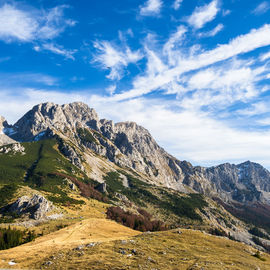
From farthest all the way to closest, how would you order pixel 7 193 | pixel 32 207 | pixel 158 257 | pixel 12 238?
1. pixel 7 193
2. pixel 32 207
3. pixel 12 238
4. pixel 158 257

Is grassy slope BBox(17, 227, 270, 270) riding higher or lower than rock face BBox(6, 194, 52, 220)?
higher

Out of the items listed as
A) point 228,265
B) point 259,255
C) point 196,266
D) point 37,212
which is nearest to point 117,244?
point 196,266

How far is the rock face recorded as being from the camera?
107 meters

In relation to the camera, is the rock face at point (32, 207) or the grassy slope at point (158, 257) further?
the rock face at point (32, 207)

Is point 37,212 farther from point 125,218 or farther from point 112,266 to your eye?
point 112,266

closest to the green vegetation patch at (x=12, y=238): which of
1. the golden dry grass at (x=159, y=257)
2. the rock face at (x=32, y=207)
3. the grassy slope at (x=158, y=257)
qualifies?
the rock face at (x=32, y=207)

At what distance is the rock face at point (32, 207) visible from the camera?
A: 10744 centimetres

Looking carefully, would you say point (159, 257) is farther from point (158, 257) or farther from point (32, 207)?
point (32, 207)

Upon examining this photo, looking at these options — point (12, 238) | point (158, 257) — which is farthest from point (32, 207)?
point (158, 257)

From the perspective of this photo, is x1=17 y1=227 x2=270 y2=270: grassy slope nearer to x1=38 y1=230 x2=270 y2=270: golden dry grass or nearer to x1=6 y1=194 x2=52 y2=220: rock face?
x1=38 y1=230 x2=270 y2=270: golden dry grass

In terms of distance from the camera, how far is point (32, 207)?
113 m

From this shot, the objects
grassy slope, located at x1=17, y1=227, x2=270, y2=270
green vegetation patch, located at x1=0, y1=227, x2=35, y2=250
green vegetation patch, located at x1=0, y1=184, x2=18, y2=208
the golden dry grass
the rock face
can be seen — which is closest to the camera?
the golden dry grass

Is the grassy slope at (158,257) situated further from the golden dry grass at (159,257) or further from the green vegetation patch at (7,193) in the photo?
the green vegetation patch at (7,193)

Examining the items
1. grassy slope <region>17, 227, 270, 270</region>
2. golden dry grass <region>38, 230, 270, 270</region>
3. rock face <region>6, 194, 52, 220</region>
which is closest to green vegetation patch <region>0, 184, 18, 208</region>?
rock face <region>6, 194, 52, 220</region>
